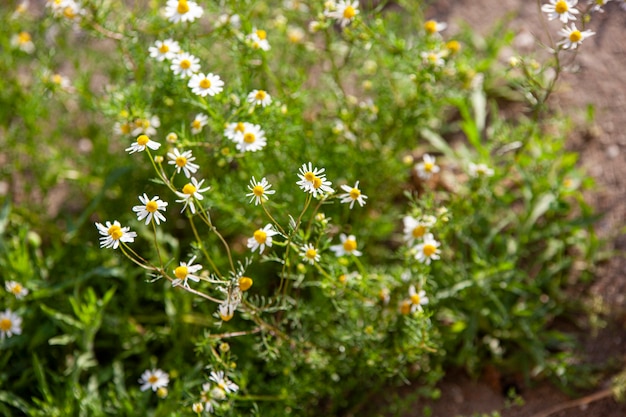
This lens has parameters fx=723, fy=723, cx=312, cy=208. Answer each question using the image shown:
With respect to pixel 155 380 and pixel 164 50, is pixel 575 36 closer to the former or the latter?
pixel 164 50

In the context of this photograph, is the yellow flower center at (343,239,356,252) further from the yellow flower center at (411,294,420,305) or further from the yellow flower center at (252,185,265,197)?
the yellow flower center at (252,185,265,197)

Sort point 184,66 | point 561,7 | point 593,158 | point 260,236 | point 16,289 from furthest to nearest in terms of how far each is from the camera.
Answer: point 593,158
point 16,289
point 184,66
point 561,7
point 260,236

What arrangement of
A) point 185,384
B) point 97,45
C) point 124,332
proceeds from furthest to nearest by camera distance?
1. point 97,45
2. point 124,332
3. point 185,384

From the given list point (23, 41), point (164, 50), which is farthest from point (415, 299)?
point (23, 41)

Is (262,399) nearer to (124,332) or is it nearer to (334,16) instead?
(124,332)

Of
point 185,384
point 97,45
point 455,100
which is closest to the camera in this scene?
point 185,384

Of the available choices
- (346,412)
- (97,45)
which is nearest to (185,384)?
(346,412)
